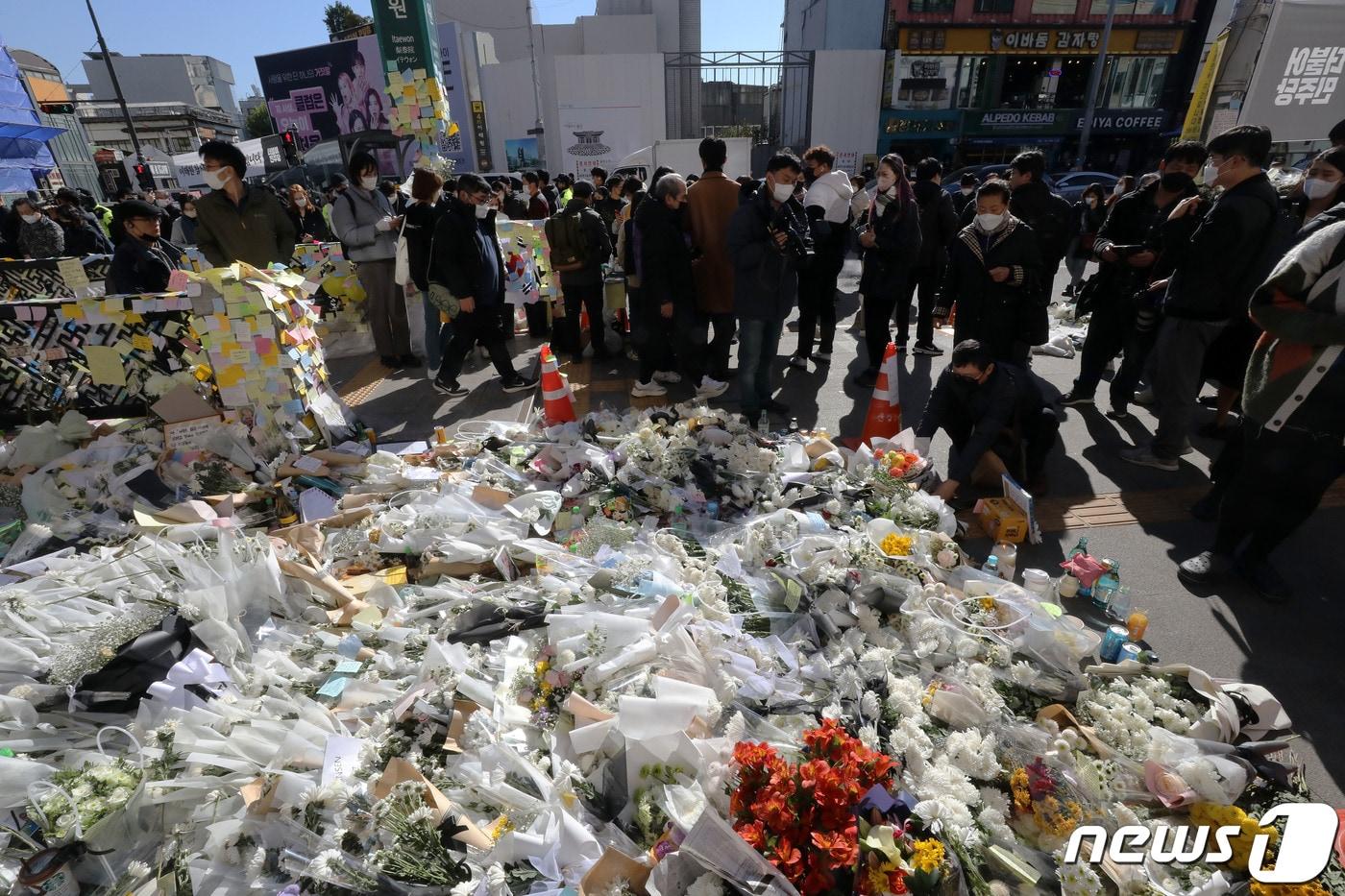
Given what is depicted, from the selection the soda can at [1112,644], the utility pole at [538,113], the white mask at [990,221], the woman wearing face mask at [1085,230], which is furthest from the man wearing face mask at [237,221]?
the utility pole at [538,113]

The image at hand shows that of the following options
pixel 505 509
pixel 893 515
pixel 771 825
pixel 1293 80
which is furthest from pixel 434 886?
pixel 1293 80

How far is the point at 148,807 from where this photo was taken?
2.04m

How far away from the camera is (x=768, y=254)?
4824 millimetres

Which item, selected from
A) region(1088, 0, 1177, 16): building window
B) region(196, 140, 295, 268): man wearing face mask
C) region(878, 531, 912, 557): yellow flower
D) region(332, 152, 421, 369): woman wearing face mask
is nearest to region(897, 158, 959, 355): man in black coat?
region(878, 531, 912, 557): yellow flower

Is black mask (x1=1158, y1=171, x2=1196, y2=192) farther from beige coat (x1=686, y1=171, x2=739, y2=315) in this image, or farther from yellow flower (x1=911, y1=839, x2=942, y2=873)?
yellow flower (x1=911, y1=839, x2=942, y2=873)

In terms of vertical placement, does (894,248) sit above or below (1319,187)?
below

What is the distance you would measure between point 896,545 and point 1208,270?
9.86ft

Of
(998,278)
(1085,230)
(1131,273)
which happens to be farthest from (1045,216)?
(1085,230)

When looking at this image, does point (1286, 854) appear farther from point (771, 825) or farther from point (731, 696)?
point (731, 696)

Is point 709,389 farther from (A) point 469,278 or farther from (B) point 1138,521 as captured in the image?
(B) point 1138,521

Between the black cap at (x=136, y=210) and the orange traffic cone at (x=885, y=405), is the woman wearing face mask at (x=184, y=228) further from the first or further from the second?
the orange traffic cone at (x=885, y=405)

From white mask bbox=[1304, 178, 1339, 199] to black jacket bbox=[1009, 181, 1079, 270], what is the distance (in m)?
1.51

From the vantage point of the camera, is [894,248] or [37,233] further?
[37,233]

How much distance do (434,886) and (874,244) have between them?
5.59 metres
